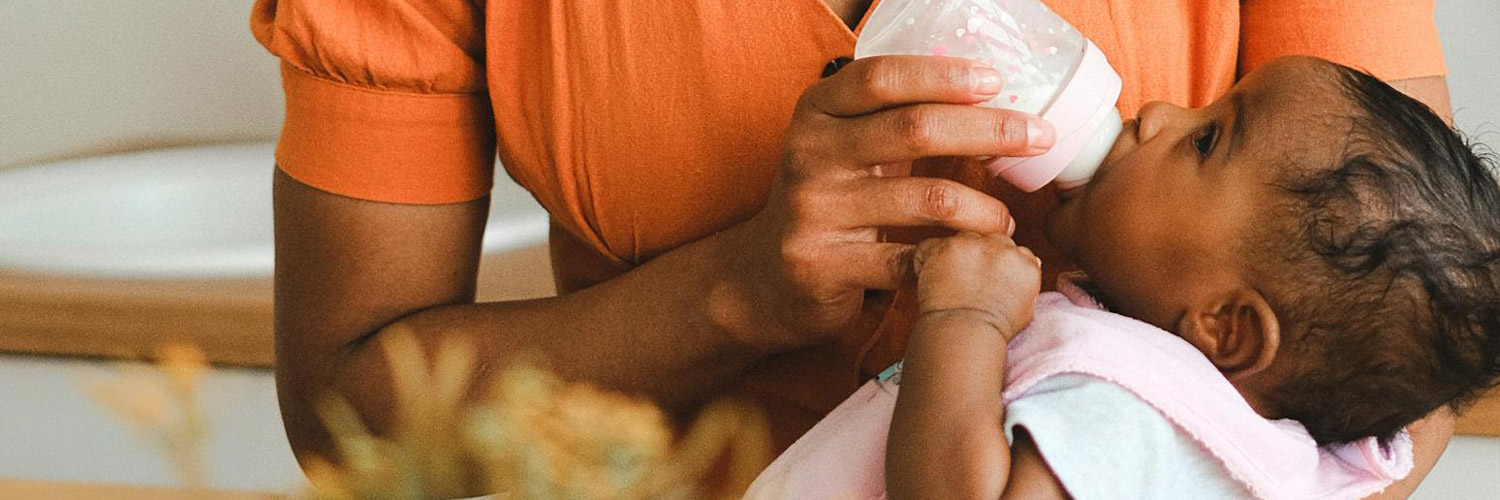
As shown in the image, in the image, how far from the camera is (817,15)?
3.13 ft

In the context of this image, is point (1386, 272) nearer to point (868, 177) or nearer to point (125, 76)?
point (868, 177)

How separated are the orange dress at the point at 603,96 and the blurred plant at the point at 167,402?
2.16 feet

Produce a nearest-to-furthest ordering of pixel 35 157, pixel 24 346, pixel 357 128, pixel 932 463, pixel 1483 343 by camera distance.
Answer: pixel 932 463
pixel 1483 343
pixel 357 128
pixel 24 346
pixel 35 157

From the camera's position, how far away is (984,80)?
0.78 m

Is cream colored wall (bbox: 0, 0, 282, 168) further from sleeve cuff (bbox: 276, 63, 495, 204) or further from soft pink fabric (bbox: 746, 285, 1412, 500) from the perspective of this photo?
soft pink fabric (bbox: 746, 285, 1412, 500)

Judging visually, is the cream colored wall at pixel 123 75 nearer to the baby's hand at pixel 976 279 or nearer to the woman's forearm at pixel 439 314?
the woman's forearm at pixel 439 314

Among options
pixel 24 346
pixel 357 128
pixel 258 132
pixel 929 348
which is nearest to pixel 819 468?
pixel 929 348

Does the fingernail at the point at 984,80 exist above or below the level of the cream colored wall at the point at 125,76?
above

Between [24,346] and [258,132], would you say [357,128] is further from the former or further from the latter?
[258,132]

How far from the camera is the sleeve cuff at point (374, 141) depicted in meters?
0.99

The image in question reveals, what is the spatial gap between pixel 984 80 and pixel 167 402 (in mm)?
556

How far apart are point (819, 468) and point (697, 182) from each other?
24 centimetres

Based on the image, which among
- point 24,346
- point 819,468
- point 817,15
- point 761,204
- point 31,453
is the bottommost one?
point 31,453

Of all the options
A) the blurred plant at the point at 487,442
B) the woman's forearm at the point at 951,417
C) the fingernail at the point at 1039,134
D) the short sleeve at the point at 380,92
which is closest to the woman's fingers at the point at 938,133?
the fingernail at the point at 1039,134
